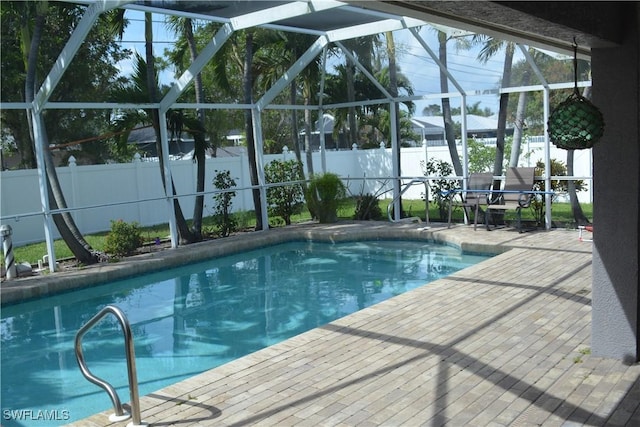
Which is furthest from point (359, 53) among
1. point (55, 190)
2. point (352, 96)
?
point (55, 190)

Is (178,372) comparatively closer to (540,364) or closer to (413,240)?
(540,364)

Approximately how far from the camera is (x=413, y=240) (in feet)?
36.5

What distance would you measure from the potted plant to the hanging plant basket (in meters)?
8.41

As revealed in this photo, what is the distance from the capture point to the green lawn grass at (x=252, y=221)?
11172 millimetres

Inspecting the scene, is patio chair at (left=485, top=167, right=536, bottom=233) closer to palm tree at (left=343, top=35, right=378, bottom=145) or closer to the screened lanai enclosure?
the screened lanai enclosure

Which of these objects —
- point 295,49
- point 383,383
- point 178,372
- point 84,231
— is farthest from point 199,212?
point 383,383

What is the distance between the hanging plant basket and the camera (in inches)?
148

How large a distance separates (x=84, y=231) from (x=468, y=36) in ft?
28.9

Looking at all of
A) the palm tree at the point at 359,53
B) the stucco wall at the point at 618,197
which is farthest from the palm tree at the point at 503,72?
the stucco wall at the point at 618,197

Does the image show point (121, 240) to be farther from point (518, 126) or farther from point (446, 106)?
point (518, 126)

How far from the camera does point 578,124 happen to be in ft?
12.3

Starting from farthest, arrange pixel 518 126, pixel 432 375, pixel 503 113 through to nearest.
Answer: pixel 518 126 → pixel 503 113 → pixel 432 375

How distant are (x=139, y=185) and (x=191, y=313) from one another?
762 cm

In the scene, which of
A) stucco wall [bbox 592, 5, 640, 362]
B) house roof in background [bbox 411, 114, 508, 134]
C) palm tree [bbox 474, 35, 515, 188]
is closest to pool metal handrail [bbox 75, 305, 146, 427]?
stucco wall [bbox 592, 5, 640, 362]
